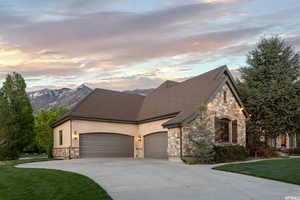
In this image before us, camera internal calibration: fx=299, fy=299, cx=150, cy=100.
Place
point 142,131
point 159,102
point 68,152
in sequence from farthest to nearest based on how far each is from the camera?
point 159,102 < point 142,131 < point 68,152

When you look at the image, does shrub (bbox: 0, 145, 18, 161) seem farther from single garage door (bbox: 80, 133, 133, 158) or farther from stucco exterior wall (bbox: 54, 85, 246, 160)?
single garage door (bbox: 80, 133, 133, 158)

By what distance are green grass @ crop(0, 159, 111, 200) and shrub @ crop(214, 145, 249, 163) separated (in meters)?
9.77

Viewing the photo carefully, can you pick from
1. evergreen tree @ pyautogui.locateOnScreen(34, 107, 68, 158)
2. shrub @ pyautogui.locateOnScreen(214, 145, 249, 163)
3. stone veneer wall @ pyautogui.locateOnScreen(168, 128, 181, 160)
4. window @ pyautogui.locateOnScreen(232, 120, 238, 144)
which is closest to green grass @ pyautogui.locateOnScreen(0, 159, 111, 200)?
stone veneer wall @ pyautogui.locateOnScreen(168, 128, 181, 160)

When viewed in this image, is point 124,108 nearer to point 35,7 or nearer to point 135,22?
point 135,22

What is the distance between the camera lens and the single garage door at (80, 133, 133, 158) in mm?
23078

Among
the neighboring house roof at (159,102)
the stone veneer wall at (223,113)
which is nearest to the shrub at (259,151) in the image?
the stone veneer wall at (223,113)

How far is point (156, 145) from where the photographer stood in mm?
22734

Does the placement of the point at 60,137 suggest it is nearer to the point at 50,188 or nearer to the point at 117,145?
the point at 117,145

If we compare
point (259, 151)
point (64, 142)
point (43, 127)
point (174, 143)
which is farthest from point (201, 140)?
point (43, 127)

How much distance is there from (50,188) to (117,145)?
15539mm

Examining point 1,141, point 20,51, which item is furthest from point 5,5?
point 1,141

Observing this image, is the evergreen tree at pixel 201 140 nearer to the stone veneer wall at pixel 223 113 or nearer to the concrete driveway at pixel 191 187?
the stone veneer wall at pixel 223 113

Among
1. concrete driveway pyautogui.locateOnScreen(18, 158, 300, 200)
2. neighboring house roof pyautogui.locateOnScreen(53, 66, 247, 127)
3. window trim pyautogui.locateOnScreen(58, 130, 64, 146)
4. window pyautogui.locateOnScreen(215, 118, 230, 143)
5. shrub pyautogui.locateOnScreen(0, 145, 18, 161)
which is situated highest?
neighboring house roof pyautogui.locateOnScreen(53, 66, 247, 127)

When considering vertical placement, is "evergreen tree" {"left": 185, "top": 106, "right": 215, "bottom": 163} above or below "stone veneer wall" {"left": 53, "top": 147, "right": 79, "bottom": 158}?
above
